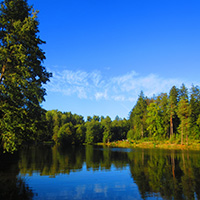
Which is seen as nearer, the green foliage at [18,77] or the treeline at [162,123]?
the green foliage at [18,77]

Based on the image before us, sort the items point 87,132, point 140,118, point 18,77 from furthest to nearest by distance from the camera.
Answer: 1. point 87,132
2. point 140,118
3. point 18,77

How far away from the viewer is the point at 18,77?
1459cm

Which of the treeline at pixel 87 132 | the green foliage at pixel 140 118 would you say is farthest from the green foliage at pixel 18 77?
the treeline at pixel 87 132

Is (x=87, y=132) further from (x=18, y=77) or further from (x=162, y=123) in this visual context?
(x=18, y=77)

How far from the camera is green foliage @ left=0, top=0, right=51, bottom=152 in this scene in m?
13.9

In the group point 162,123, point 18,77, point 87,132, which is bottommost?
point 87,132

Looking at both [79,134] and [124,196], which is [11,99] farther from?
[79,134]

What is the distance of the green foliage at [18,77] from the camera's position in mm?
13901

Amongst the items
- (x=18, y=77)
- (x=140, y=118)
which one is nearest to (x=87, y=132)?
(x=140, y=118)

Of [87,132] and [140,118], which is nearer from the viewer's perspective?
[140,118]

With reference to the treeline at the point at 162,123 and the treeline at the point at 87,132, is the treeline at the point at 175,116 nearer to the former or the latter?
the treeline at the point at 162,123

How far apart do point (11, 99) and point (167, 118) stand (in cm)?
6334

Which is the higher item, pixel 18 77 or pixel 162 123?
pixel 18 77

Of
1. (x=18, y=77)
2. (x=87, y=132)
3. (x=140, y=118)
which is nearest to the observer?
(x=18, y=77)
